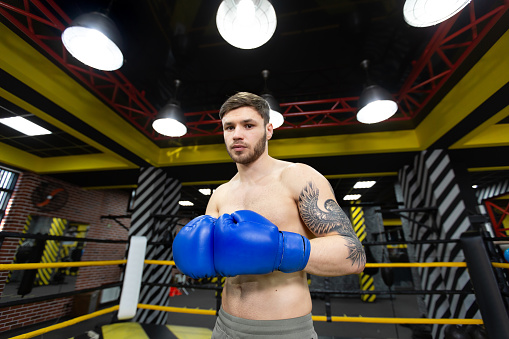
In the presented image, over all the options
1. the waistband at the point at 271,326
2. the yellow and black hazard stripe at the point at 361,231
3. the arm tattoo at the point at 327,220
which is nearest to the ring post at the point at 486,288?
the arm tattoo at the point at 327,220

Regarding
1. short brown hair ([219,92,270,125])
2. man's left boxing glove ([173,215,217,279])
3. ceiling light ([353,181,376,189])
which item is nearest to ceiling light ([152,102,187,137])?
short brown hair ([219,92,270,125])

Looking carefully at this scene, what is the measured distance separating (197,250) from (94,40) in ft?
7.43

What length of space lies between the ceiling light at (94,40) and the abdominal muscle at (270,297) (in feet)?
7.48

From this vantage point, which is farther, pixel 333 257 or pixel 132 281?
pixel 132 281

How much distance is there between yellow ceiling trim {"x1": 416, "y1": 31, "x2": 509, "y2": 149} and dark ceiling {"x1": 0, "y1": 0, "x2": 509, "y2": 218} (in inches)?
0.6

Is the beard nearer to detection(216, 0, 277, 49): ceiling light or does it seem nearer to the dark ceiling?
detection(216, 0, 277, 49): ceiling light

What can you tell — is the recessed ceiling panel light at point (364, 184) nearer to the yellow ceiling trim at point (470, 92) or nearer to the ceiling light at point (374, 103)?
the yellow ceiling trim at point (470, 92)

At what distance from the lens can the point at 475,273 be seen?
1.89 m

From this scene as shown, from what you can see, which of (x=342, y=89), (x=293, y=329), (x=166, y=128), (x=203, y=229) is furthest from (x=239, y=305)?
(x=342, y=89)

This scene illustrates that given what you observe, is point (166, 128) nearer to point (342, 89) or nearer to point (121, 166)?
point (121, 166)

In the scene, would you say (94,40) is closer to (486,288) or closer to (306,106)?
(306,106)

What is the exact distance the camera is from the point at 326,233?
0.92m

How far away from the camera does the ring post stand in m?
1.76

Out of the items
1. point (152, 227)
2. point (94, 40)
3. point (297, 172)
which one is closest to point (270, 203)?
point (297, 172)
